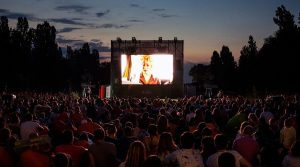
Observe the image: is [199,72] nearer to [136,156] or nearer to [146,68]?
[146,68]

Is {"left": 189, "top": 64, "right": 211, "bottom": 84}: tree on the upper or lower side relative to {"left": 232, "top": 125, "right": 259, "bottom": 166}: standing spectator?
upper

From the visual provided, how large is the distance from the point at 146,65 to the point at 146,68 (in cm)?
23

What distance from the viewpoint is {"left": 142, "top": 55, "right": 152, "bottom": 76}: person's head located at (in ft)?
149

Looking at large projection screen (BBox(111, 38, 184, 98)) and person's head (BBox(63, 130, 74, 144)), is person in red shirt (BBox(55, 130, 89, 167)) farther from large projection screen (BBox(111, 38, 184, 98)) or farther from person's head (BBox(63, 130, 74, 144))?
large projection screen (BBox(111, 38, 184, 98))

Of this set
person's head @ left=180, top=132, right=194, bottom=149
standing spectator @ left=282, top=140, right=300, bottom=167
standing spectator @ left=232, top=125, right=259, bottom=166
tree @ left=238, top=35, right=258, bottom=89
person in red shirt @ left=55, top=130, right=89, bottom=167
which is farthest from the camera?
tree @ left=238, top=35, right=258, bottom=89

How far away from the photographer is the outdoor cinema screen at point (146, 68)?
45.5 metres

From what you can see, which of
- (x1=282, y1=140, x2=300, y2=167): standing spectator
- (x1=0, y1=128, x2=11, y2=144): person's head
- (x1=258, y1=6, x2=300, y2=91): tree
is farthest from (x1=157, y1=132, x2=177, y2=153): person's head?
(x1=258, y1=6, x2=300, y2=91): tree

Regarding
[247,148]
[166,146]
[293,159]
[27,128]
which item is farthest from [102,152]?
[27,128]

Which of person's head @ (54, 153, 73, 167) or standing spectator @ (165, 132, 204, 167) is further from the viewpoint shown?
standing spectator @ (165, 132, 204, 167)

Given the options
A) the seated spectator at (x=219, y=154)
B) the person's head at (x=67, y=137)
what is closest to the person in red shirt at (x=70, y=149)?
the person's head at (x=67, y=137)

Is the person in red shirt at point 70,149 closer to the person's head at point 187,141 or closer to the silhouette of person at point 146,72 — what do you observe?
the person's head at point 187,141

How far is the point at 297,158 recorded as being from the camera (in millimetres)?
9203

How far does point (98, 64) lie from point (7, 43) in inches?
2363

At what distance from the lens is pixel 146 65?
45406 mm
